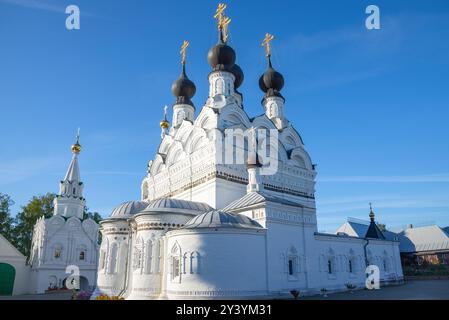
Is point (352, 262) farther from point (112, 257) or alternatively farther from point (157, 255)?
point (112, 257)

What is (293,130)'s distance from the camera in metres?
23.1

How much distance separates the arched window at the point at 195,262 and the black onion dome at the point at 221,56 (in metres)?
12.5

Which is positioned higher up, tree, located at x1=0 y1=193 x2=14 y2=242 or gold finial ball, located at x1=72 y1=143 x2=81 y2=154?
gold finial ball, located at x1=72 y1=143 x2=81 y2=154

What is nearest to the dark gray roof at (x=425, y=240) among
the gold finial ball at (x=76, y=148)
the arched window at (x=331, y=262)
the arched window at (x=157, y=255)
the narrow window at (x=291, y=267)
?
the arched window at (x=331, y=262)

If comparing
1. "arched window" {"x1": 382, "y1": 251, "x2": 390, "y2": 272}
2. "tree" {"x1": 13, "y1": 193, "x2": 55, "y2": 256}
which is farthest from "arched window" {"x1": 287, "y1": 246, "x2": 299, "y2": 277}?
"tree" {"x1": 13, "y1": 193, "x2": 55, "y2": 256}

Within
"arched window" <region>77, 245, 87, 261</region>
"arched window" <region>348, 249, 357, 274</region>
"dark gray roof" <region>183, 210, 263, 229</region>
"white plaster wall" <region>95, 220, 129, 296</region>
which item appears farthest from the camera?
"arched window" <region>77, 245, 87, 261</region>

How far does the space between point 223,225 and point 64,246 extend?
14903 millimetres

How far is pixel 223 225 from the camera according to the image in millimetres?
12414

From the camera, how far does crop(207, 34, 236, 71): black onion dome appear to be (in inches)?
830

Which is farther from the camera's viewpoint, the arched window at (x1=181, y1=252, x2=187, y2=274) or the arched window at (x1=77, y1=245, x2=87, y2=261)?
the arched window at (x1=77, y1=245, x2=87, y2=261)

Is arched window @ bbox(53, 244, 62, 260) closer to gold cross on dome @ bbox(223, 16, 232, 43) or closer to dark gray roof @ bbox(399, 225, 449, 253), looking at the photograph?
gold cross on dome @ bbox(223, 16, 232, 43)

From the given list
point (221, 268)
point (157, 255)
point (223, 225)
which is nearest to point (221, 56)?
point (223, 225)

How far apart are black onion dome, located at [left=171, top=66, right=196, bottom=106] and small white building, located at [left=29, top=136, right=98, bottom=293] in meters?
9.79

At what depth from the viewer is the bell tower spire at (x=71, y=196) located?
24.4m
